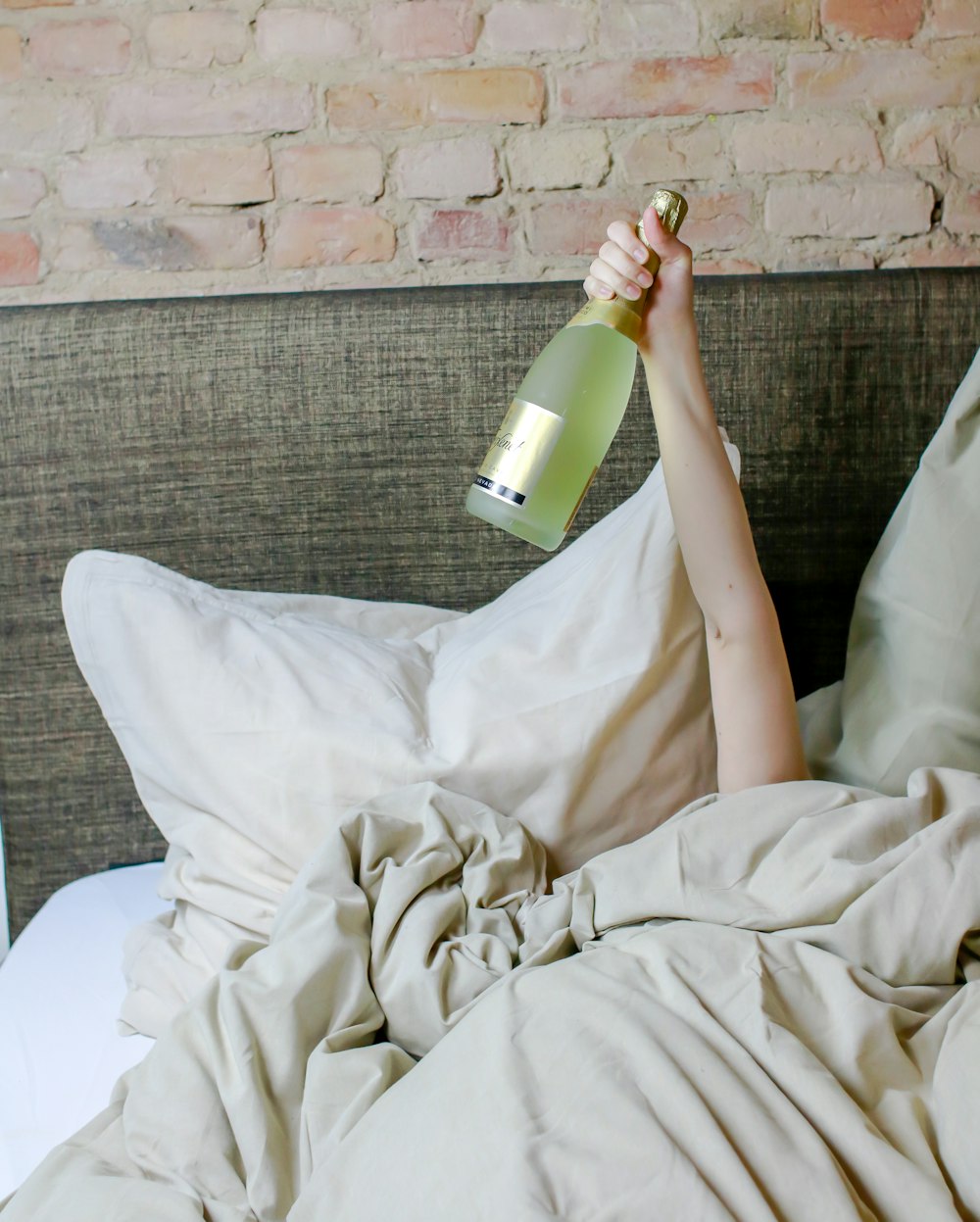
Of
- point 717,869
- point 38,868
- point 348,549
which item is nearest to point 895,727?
point 717,869

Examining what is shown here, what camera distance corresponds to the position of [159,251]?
1.34 m

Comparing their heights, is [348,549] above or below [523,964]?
above

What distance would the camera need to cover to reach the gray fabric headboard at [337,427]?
117cm

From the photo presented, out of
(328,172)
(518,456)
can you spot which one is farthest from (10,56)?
(518,456)

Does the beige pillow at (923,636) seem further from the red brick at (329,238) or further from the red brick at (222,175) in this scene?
the red brick at (222,175)

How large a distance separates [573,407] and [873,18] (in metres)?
0.81

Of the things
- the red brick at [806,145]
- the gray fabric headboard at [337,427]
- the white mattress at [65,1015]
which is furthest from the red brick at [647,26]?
the white mattress at [65,1015]

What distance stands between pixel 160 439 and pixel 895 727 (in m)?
0.77

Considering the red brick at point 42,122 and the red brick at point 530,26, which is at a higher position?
the red brick at point 530,26

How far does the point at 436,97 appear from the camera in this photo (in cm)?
132

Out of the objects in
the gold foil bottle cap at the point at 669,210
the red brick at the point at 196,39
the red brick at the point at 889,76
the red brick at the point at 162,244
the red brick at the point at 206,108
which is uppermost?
the red brick at the point at 196,39

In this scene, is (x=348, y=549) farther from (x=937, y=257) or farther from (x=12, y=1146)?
(x=937, y=257)

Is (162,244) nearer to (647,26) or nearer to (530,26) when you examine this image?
(530,26)

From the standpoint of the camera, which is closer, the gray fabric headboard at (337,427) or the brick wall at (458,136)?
the gray fabric headboard at (337,427)
